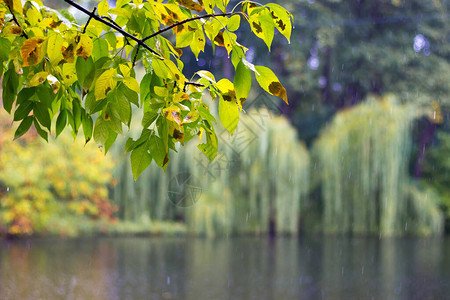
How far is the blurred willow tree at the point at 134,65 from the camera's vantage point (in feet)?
2.99

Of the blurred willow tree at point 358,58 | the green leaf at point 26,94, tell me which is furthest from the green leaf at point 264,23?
the blurred willow tree at point 358,58

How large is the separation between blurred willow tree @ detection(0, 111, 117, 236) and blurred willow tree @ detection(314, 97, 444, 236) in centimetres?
354

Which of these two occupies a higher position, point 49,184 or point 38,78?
point 49,184

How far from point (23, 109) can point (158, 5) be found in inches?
12.8

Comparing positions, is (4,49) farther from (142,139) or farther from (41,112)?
(142,139)

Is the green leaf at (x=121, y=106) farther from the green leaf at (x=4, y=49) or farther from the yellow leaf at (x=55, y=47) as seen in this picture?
the green leaf at (x=4, y=49)

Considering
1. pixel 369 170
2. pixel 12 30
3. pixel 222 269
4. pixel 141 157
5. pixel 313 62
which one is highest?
pixel 313 62

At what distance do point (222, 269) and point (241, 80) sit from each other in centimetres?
615

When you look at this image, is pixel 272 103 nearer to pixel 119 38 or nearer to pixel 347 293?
pixel 347 293

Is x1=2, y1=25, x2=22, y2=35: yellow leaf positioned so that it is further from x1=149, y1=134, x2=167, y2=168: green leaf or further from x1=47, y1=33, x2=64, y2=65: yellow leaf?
x1=149, y1=134, x2=167, y2=168: green leaf

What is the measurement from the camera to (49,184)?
8008 mm

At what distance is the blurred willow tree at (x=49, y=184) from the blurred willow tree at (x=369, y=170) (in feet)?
11.6

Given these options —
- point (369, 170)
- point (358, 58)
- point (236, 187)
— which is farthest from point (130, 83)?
point (358, 58)

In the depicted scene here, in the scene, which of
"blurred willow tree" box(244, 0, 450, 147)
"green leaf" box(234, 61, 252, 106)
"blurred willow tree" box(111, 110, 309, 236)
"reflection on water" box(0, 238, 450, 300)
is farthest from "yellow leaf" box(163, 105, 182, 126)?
"blurred willow tree" box(244, 0, 450, 147)
